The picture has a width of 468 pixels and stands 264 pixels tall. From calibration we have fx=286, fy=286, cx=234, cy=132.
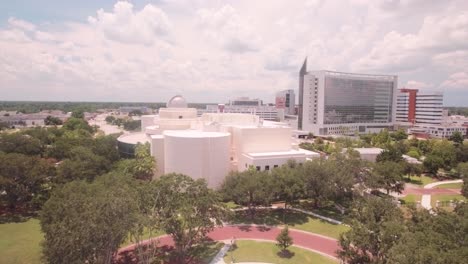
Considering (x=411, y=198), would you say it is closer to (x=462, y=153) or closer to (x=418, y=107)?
(x=462, y=153)

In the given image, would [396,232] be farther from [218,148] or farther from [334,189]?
[218,148]

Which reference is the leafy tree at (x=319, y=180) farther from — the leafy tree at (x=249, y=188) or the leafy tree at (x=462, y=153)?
the leafy tree at (x=462, y=153)

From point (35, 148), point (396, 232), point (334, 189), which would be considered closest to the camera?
point (396, 232)

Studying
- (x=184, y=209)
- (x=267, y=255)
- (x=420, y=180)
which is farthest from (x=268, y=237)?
(x=420, y=180)

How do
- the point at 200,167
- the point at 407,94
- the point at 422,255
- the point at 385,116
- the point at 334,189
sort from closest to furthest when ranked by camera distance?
1. the point at 422,255
2. the point at 334,189
3. the point at 200,167
4. the point at 385,116
5. the point at 407,94

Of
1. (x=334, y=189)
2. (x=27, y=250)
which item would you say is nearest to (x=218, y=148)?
(x=334, y=189)
